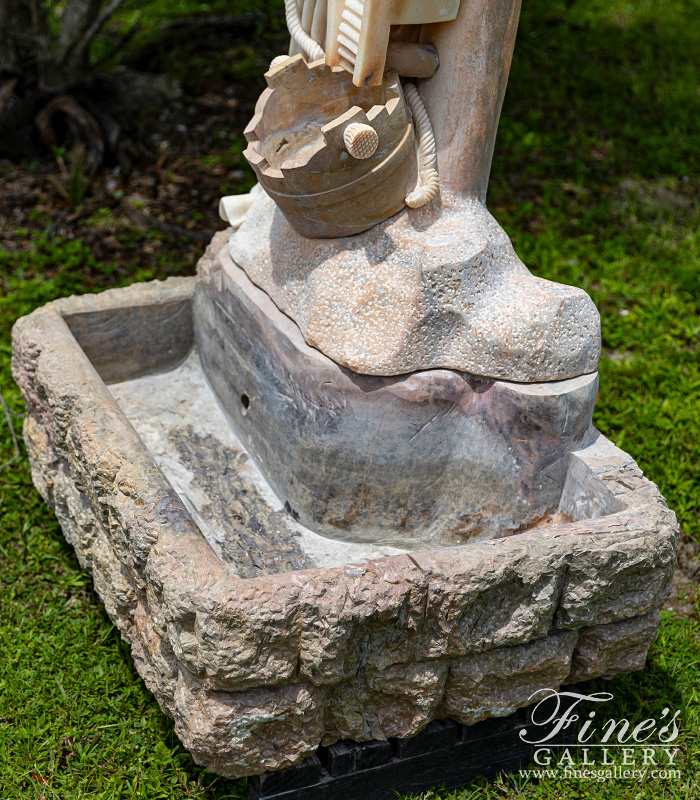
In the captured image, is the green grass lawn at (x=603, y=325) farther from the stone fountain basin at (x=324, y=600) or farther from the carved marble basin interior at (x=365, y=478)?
the carved marble basin interior at (x=365, y=478)

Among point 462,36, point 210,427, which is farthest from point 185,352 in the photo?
point 462,36

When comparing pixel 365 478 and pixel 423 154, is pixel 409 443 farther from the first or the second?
pixel 423 154

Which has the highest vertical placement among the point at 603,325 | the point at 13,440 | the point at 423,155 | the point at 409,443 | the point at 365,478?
the point at 423,155

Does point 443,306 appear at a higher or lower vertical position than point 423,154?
lower

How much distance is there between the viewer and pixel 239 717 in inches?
87.6

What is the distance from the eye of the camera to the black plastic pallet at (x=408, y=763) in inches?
98.0

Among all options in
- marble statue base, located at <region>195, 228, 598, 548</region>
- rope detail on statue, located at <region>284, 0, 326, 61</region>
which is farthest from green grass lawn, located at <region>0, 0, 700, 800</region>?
rope detail on statue, located at <region>284, 0, 326, 61</region>

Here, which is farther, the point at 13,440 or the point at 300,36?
the point at 13,440

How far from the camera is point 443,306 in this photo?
2525 mm

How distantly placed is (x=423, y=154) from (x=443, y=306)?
424mm

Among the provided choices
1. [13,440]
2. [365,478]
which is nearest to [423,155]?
[365,478]

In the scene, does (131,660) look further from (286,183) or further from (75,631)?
(286,183)

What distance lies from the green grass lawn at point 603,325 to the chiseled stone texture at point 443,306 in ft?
A: 3.57

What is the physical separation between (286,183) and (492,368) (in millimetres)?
729
